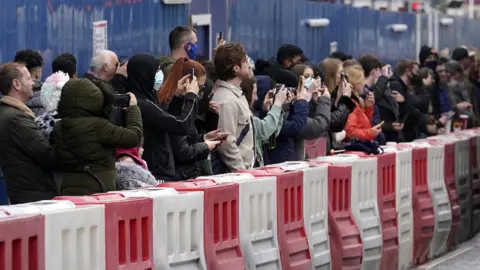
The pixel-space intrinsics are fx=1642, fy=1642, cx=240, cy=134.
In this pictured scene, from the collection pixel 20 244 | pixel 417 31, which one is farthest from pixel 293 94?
pixel 417 31

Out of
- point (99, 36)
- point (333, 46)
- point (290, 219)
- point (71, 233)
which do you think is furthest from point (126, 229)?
point (333, 46)

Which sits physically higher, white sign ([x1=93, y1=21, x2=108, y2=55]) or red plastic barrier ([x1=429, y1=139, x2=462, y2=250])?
white sign ([x1=93, y1=21, x2=108, y2=55])

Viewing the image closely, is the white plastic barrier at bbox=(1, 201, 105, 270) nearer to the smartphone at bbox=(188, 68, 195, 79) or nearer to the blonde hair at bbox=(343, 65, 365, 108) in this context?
the smartphone at bbox=(188, 68, 195, 79)

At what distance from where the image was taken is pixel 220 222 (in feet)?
34.2

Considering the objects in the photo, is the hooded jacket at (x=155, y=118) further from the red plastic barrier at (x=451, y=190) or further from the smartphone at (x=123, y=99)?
the red plastic barrier at (x=451, y=190)

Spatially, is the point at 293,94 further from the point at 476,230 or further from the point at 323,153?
the point at 476,230

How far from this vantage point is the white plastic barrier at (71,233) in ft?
26.3

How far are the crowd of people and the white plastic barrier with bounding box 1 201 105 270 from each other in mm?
2139

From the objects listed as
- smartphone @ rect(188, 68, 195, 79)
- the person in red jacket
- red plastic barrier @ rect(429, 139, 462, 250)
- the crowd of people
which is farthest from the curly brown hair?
the person in red jacket

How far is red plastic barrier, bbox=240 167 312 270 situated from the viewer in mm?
11602

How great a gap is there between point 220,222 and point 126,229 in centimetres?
158

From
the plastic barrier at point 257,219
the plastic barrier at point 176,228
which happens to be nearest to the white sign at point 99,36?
the plastic barrier at point 257,219

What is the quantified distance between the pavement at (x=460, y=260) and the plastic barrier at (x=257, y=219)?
151 inches

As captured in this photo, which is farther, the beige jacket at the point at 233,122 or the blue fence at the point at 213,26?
the blue fence at the point at 213,26
